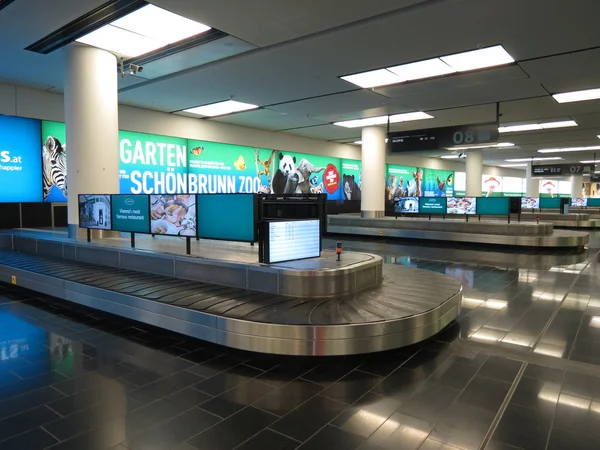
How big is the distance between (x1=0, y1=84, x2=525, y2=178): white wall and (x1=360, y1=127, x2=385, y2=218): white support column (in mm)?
4349

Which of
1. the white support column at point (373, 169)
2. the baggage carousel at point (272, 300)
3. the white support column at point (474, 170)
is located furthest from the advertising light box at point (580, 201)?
the baggage carousel at point (272, 300)

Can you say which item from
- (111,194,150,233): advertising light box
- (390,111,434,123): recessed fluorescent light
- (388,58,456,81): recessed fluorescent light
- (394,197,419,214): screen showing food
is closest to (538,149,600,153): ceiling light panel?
(394,197,419,214): screen showing food

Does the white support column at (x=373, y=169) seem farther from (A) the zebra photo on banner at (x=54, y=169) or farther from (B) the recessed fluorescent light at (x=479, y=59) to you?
(A) the zebra photo on banner at (x=54, y=169)

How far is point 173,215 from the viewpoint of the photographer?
21.6 ft

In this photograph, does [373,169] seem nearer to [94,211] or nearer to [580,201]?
[94,211]

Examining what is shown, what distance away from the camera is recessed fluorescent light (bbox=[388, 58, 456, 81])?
29.9 ft

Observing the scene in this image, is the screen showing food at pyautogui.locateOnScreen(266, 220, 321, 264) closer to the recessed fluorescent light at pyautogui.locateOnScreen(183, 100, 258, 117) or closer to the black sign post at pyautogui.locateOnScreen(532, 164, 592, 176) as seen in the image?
the recessed fluorescent light at pyautogui.locateOnScreen(183, 100, 258, 117)

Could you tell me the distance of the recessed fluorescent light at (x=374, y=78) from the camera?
987 cm

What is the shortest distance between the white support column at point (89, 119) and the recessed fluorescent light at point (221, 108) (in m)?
5.13

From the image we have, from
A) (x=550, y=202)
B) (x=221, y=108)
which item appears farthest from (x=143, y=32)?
(x=550, y=202)

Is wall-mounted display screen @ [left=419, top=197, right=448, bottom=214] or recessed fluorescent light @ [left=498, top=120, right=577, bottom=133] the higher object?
recessed fluorescent light @ [left=498, top=120, right=577, bottom=133]

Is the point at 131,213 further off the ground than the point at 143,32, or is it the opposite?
the point at 143,32

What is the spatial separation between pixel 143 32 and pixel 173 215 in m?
3.54

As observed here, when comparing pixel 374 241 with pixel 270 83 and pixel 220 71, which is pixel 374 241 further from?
pixel 220 71
